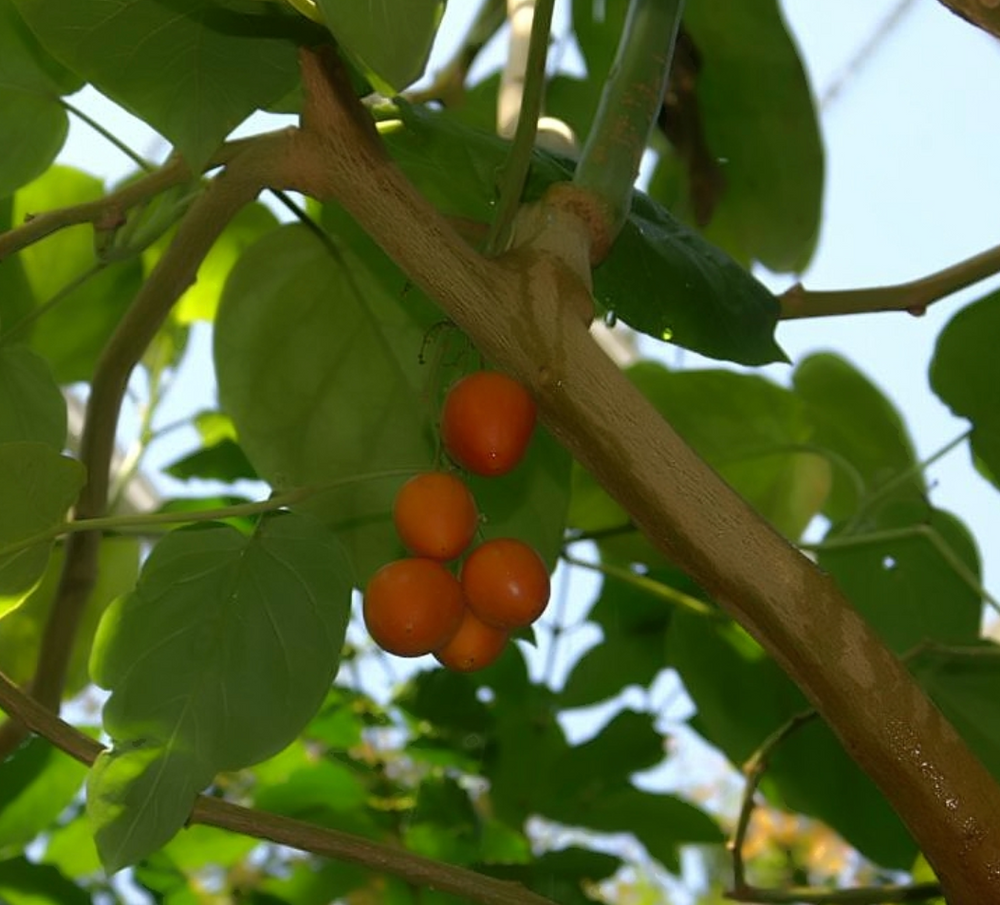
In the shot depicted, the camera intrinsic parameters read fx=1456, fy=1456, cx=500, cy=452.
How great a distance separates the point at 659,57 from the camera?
1.34 ft

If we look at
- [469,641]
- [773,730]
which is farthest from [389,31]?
[773,730]

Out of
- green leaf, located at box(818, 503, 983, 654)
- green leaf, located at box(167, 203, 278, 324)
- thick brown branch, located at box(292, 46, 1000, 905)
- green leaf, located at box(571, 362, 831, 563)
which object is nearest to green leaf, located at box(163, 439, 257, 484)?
green leaf, located at box(167, 203, 278, 324)

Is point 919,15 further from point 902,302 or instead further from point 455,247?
point 455,247

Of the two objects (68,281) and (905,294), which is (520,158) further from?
(68,281)

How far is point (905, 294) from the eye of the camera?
1.59ft

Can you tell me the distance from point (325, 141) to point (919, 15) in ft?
4.17

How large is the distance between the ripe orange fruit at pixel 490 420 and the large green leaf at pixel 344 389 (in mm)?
115

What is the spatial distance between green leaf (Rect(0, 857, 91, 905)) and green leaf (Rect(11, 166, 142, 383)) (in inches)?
8.2

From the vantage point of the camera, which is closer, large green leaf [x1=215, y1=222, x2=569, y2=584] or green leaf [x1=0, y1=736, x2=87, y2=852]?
large green leaf [x1=215, y1=222, x2=569, y2=584]

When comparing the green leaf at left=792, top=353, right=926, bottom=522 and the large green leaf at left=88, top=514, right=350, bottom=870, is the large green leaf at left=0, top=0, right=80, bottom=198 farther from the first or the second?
the green leaf at left=792, top=353, right=926, bottom=522

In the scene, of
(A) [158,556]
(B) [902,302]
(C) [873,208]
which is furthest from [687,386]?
(C) [873,208]

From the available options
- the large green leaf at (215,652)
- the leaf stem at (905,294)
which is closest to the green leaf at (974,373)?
the leaf stem at (905,294)

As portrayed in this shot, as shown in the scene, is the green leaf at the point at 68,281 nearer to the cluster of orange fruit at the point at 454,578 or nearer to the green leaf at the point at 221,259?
the green leaf at the point at 221,259

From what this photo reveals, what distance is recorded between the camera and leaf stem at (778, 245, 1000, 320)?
483 mm
